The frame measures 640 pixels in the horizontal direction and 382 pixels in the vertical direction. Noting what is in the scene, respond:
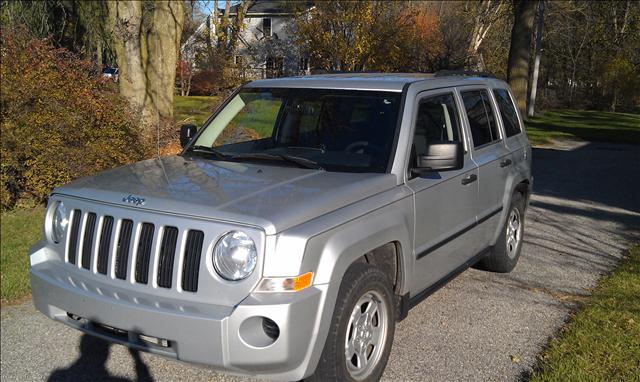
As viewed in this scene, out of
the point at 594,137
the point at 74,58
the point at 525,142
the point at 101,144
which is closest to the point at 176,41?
the point at 74,58

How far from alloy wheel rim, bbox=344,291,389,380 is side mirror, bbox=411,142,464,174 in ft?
3.25

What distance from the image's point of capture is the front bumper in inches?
126

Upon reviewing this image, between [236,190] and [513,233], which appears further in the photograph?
[513,233]

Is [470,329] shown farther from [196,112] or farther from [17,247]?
[196,112]

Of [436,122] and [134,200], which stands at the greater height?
[436,122]

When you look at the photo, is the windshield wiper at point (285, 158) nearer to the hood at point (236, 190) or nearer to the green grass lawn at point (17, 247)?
the hood at point (236, 190)

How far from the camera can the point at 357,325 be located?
381 centimetres

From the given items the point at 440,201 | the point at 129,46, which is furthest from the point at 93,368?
the point at 129,46

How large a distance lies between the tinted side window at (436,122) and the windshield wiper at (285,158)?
752mm

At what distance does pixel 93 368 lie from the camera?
176 inches

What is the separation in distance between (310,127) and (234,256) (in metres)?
1.78

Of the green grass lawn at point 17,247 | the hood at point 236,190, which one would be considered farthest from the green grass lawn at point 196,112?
the hood at point 236,190

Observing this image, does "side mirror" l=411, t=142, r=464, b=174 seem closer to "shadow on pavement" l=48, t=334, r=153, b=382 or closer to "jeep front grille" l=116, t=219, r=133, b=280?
"jeep front grille" l=116, t=219, r=133, b=280

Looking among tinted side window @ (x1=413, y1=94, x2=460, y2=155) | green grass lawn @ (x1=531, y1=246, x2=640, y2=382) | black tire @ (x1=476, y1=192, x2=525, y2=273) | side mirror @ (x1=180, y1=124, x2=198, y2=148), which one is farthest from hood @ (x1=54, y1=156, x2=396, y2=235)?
black tire @ (x1=476, y1=192, x2=525, y2=273)
